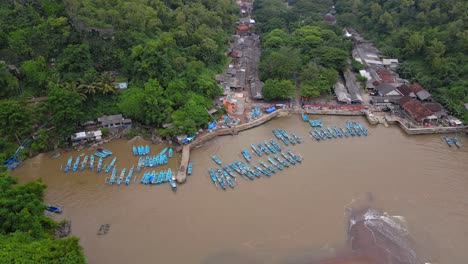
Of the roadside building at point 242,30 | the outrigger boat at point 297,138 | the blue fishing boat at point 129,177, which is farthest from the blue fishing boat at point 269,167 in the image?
the roadside building at point 242,30

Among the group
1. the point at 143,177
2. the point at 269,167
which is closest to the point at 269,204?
the point at 269,167

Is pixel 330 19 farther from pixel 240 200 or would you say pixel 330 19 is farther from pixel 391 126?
pixel 240 200

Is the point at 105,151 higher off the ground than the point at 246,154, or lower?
lower

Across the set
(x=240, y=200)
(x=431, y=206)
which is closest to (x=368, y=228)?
(x=431, y=206)

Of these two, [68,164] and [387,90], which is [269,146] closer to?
[387,90]

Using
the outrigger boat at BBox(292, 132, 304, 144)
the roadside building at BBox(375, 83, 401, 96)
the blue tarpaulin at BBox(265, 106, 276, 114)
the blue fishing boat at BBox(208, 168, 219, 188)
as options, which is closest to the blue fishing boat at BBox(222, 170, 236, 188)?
the blue fishing boat at BBox(208, 168, 219, 188)

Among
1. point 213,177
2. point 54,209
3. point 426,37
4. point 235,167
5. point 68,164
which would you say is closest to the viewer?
point 54,209
